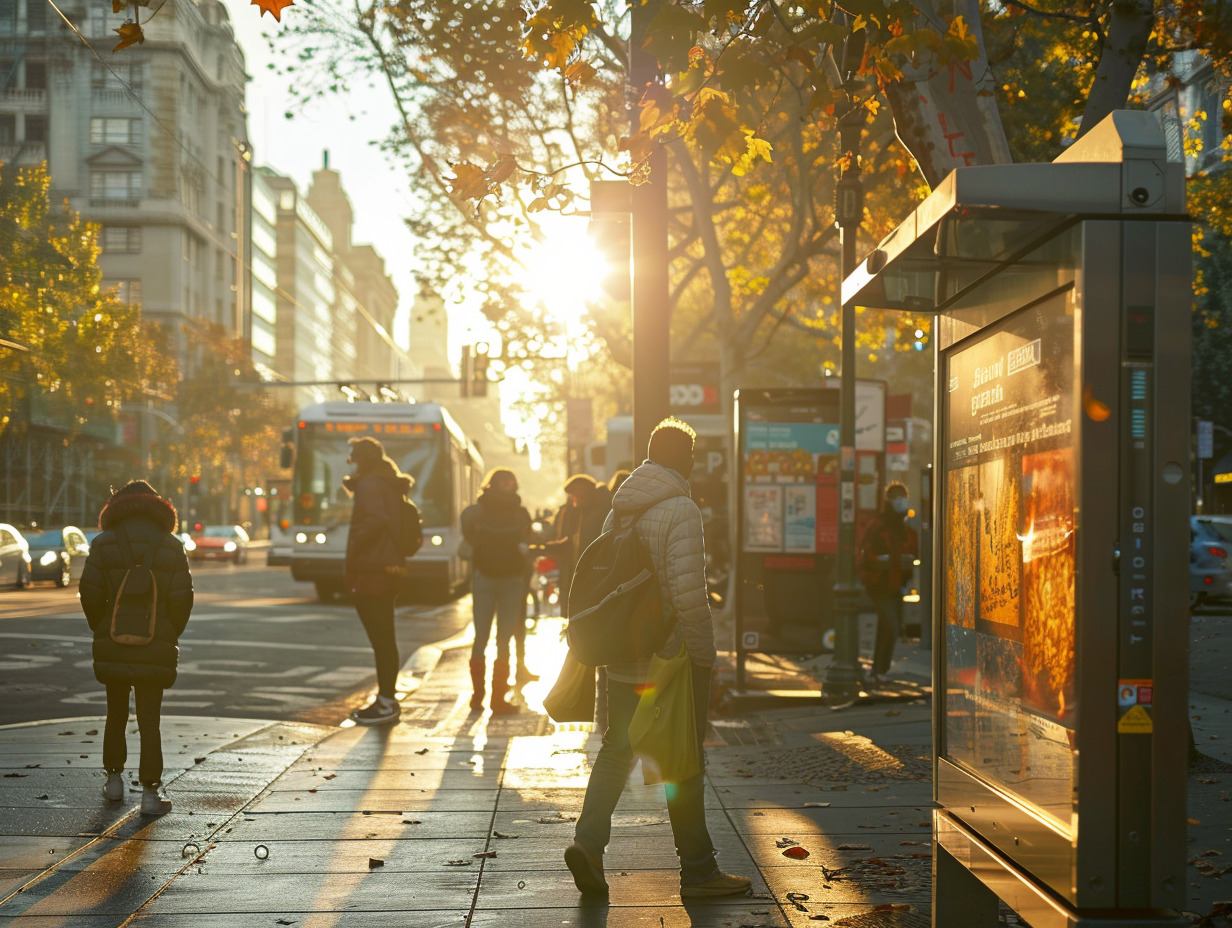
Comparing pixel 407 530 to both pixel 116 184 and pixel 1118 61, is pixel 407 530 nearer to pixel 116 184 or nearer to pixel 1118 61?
pixel 1118 61

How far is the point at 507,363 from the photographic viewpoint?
28.8m

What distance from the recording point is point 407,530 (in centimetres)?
1124

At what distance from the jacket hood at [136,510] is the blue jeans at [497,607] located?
440 centimetres


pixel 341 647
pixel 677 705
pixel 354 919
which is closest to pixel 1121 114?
pixel 677 705

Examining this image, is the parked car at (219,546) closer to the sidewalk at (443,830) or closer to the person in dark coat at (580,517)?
the person in dark coat at (580,517)

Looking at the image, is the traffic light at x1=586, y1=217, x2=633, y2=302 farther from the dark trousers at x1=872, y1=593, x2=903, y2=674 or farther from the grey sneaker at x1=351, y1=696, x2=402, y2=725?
the dark trousers at x1=872, y1=593, x2=903, y2=674

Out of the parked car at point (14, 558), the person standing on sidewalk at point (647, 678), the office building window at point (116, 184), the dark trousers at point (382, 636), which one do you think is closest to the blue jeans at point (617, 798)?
the person standing on sidewalk at point (647, 678)

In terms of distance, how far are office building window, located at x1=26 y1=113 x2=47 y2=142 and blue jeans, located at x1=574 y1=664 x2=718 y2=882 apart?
13826mm

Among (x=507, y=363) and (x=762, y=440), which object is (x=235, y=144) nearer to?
(x=507, y=363)

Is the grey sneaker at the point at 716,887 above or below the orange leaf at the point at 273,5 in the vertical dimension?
below

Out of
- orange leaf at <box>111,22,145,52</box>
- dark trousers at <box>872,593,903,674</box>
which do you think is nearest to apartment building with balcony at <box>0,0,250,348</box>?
orange leaf at <box>111,22,145,52</box>

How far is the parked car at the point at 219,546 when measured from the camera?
56.4m

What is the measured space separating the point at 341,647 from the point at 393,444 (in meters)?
10.8

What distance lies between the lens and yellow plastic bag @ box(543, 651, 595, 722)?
600 centimetres
